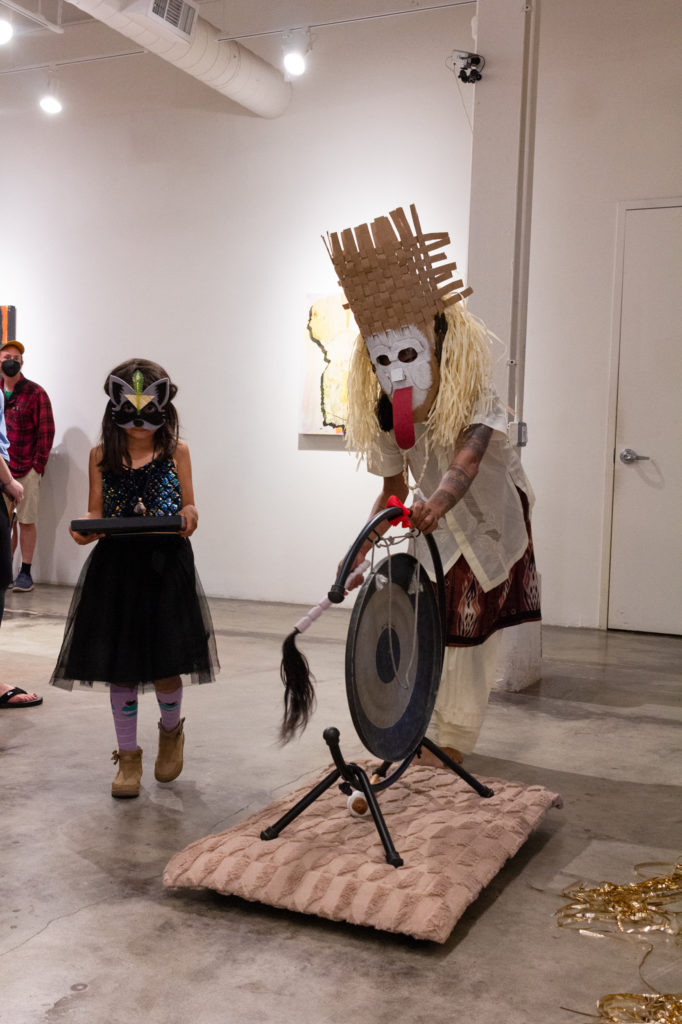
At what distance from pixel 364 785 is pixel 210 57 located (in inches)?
221

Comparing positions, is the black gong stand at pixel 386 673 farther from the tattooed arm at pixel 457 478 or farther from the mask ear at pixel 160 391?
the mask ear at pixel 160 391

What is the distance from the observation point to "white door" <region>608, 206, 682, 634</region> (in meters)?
6.39

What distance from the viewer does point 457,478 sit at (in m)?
2.83

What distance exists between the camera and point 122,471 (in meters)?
3.21

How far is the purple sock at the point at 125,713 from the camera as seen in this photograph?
3.15 meters

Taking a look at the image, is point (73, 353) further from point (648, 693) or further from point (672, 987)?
point (672, 987)

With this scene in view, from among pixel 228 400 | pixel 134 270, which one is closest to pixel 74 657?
pixel 228 400

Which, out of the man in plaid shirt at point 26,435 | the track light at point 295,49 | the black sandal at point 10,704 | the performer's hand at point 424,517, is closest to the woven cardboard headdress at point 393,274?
the performer's hand at point 424,517

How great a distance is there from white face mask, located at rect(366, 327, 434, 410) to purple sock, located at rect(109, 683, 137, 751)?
1.17 m

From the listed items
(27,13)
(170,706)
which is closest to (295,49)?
(27,13)

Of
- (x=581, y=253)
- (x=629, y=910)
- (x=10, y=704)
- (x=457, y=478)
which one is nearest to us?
(x=629, y=910)

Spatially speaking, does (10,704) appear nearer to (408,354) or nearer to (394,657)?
(394,657)

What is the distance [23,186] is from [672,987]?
26.0ft

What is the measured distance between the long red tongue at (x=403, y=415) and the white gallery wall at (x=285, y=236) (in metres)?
3.87
